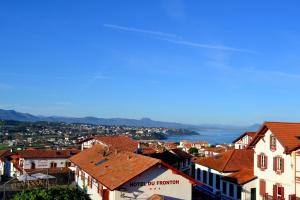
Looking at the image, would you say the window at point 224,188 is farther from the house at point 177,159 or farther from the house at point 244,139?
the house at point 244,139

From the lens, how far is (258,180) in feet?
120

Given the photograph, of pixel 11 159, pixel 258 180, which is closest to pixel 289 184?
pixel 258 180

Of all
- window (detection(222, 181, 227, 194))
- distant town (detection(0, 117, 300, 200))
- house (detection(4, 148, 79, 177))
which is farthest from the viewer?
house (detection(4, 148, 79, 177))

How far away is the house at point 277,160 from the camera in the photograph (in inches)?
1251

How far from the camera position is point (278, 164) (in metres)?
33.7

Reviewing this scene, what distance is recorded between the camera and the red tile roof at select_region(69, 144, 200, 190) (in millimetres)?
27953

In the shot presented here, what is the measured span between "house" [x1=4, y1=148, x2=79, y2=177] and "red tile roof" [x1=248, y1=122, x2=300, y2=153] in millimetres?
32684

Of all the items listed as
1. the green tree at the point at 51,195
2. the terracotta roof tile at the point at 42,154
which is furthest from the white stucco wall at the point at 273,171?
the terracotta roof tile at the point at 42,154

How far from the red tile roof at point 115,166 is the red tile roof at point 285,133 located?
29.2ft

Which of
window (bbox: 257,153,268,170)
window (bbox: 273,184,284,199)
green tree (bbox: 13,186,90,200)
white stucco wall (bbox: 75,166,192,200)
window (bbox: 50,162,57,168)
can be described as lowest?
window (bbox: 50,162,57,168)

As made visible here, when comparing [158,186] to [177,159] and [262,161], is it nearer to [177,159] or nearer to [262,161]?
[262,161]

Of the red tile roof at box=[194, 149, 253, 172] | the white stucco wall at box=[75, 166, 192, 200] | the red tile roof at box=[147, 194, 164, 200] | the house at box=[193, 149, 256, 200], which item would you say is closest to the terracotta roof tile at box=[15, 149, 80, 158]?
the house at box=[193, 149, 256, 200]

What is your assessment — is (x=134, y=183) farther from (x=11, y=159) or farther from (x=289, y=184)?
(x=11, y=159)

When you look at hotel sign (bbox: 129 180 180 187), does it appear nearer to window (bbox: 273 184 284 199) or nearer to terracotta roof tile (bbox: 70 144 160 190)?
terracotta roof tile (bbox: 70 144 160 190)
